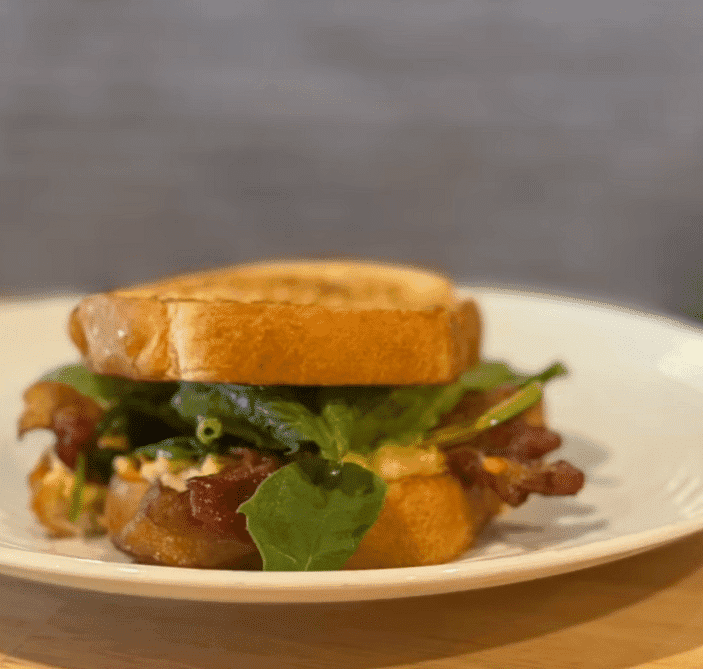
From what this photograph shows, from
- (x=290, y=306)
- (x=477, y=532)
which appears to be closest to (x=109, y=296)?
(x=290, y=306)

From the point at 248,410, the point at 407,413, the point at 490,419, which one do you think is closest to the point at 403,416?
the point at 407,413

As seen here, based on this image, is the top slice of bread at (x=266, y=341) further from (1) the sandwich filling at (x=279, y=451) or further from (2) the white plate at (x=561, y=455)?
(2) the white plate at (x=561, y=455)

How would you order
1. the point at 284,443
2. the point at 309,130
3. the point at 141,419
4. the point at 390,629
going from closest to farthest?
the point at 390,629 < the point at 284,443 < the point at 141,419 < the point at 309,130

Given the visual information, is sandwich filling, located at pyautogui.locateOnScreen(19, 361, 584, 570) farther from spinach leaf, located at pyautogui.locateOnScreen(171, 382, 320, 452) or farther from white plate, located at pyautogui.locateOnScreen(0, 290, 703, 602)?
white plate, located at pyautogui.locateOnScreen(0, 290, 703, 602)

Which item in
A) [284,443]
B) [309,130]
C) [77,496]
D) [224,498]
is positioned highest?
[309,130]

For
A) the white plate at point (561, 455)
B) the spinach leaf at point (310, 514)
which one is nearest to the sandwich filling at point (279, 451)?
the spinach leaf at point (310, 514)

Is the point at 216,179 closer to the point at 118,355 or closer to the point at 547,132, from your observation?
the point at 547,132

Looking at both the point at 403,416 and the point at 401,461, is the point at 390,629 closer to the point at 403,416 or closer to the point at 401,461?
the point at 401,461
